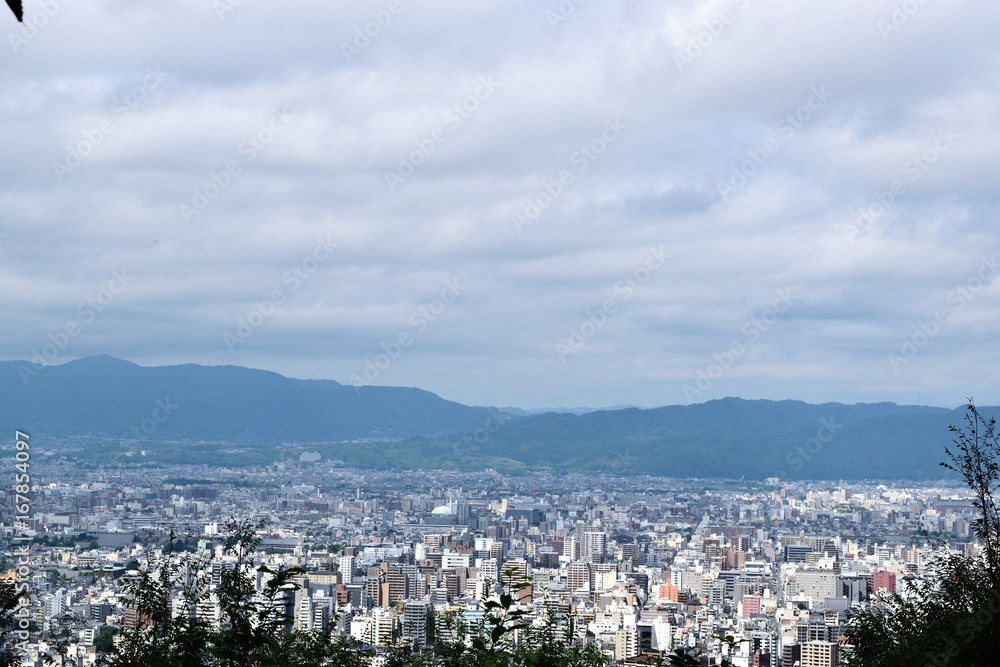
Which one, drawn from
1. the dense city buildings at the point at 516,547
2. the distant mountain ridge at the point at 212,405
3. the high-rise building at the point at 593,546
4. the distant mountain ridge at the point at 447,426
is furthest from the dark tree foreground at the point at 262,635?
the distant mountain ridge at the point at 212,405

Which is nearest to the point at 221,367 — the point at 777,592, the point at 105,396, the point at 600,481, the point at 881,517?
the point at 105,396

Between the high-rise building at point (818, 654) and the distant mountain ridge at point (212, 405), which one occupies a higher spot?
the distant mountain ridge at point (212, 405)

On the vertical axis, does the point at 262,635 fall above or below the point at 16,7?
below

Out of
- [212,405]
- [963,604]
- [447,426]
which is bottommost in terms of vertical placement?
[963,604]

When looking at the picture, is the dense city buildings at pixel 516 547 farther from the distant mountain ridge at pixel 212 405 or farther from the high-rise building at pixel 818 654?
the distant mountain ridge at pixel 212 405

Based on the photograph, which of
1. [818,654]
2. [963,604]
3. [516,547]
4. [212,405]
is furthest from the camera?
[212,405]

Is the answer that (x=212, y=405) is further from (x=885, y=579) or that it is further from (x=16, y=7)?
(x=16, y=7)

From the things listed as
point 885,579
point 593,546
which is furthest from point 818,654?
point 593,546
